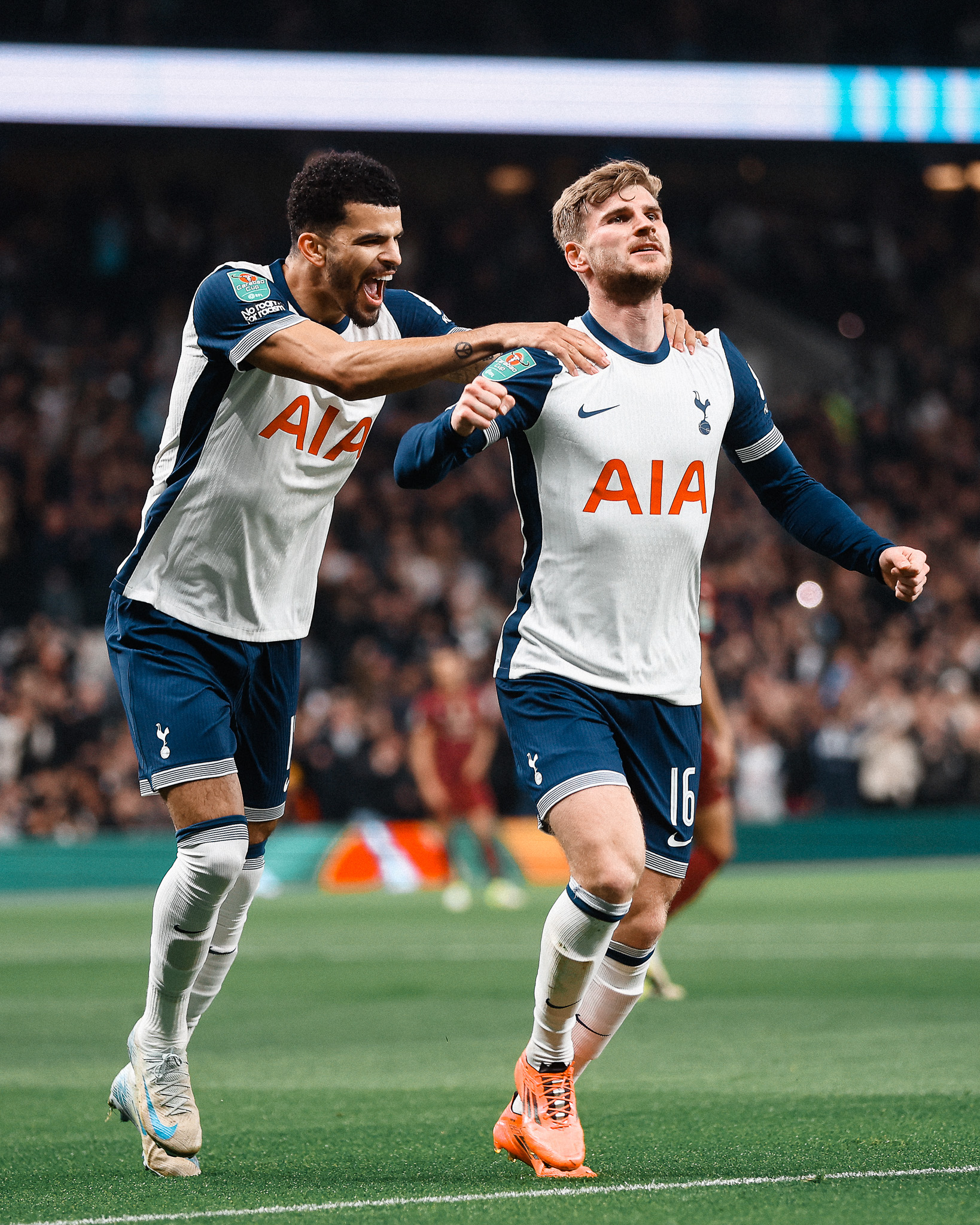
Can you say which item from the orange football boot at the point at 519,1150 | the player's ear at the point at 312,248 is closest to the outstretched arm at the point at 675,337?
the player's ear at the point at 312,248

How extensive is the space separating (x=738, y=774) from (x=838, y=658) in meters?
2.15

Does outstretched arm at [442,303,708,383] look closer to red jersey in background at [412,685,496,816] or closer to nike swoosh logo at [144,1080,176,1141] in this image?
nike swoosh logo at [144,1080,176,1141]

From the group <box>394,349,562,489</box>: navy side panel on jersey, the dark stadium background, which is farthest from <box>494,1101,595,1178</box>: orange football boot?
the dark stadium background

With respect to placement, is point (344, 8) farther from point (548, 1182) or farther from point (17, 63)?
point (548, 1182)

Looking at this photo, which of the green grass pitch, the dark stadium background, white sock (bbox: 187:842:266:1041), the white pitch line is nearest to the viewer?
the white pitch line

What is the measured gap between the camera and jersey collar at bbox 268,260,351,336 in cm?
527

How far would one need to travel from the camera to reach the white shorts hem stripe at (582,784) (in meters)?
4.89

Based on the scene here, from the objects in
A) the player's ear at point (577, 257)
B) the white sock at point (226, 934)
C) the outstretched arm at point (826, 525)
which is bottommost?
the white sock at point (226, 934)

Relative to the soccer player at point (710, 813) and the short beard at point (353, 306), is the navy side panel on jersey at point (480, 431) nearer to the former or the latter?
the short beard at point (353, 306)

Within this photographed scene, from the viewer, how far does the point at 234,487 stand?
206 inches

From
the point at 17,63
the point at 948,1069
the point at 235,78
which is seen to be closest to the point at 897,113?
the point at 235,78

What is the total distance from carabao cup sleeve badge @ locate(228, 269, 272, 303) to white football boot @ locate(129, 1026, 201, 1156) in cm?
223

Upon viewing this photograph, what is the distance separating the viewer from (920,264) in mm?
26953

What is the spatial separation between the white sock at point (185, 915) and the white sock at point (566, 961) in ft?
3.06
